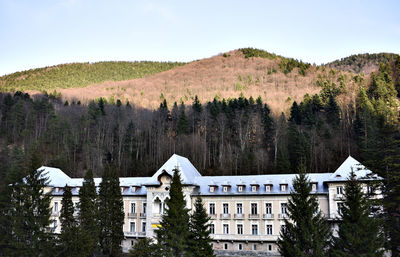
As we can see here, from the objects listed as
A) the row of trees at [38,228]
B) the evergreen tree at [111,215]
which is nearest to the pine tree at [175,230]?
the row of trees at [38,228]

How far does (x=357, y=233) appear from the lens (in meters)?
25.7

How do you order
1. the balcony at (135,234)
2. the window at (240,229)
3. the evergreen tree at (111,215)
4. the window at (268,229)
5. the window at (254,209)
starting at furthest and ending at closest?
1. the balcony at (135,234)
2. the window at (240,229)
3. the window at (254,209)
4. the window at (268,229)
5. the evergreen tree at (111,215)

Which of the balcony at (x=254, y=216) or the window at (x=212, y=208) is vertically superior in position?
the window at (x=212, y=208)

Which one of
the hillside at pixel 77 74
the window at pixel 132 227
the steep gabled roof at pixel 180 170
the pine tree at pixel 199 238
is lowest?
the window at pixel 132 227

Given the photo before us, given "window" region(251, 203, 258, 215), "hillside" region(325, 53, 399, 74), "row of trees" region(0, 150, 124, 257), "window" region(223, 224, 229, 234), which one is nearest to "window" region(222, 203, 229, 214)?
"window" region(223, 224, 229, 234)

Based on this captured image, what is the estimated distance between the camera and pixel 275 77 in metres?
139

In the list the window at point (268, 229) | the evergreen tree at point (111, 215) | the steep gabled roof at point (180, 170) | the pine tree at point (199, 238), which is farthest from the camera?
the steep gabled roof at point (180, 170)

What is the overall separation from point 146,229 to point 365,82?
223 feet

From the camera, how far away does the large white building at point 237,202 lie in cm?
4322

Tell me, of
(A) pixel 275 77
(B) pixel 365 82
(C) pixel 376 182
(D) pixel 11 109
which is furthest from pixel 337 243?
(A) pixel 275 77

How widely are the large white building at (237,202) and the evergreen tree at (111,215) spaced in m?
3.74

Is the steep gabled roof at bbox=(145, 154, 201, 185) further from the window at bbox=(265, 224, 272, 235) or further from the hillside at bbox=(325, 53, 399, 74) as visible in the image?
the hillside at bbox=(325, 53, 399, 74)

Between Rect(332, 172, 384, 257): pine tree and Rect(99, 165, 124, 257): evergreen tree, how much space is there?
1071 inches

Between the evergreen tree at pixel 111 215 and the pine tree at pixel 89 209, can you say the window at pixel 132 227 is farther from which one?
the pine tree at pixel 89 209
